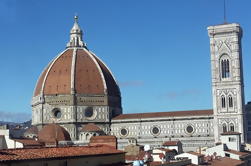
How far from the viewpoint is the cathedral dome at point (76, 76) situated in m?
82.2

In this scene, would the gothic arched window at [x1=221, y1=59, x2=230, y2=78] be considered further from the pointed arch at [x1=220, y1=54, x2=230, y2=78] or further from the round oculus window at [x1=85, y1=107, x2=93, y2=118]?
the round oculus window at [x1=85, y1=107, x2=93, y2=118]

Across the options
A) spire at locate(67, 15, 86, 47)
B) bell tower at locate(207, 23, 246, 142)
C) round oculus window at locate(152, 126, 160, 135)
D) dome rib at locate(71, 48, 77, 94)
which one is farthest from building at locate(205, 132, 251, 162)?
spire at locate(67, 15, 86, 47)

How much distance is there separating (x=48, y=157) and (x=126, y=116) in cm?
5949

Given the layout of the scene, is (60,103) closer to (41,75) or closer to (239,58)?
(41,75)

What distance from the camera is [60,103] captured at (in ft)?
266

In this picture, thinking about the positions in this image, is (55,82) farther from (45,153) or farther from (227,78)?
(45,153)

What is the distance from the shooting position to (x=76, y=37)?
Answer: 9106 centimetres

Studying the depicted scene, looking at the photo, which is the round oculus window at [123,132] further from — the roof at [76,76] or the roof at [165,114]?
the roof at [76,76]

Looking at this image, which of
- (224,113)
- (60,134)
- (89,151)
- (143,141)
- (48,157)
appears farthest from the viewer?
(143,141)

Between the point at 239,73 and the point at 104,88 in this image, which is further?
the point at 104,88

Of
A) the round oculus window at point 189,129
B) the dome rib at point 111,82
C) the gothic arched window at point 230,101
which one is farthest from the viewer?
the dome rib at point 111,82

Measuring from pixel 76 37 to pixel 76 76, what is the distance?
10376 mm

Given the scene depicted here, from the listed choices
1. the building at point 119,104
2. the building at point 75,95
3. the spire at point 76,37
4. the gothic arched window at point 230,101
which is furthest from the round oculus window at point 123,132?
the spire at point 76,37

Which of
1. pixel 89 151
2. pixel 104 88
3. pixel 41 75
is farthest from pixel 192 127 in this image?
pixel 89 151
